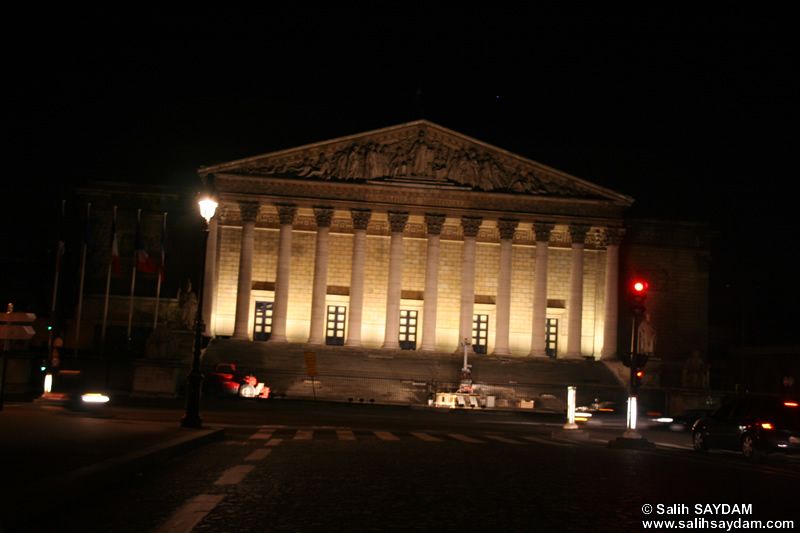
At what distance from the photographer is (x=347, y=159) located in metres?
51.1

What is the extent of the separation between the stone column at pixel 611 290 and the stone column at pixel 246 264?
2173 cm

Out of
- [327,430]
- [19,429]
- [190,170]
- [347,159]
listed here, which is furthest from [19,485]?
[190,170]

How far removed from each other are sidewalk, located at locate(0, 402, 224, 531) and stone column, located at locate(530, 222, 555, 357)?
114 ft

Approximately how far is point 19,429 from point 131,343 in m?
41.7

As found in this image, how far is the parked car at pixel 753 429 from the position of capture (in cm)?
2009

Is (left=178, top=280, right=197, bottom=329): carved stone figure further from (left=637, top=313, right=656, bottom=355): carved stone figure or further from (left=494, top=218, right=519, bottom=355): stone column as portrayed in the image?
(left=637, top=313, right=656, bottom=355): carved stone figure

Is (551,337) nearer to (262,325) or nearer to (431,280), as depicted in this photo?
(431,280)

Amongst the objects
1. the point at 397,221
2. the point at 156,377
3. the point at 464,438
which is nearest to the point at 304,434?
the point at 464,438

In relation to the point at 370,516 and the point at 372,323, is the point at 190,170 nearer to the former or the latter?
the point at 372,323

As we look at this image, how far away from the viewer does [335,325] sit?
53.9 m

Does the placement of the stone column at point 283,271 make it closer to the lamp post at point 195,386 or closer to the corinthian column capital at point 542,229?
the corinthian column capital at point 542,229

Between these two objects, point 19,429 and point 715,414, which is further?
point 715,414

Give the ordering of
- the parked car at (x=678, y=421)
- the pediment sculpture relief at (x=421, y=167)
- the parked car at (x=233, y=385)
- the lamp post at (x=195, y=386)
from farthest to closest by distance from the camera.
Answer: the pediment sculpture relief at (x=421, y=167)
the parked car at (x=233, y=385)
the parked car at (x=678, y=421)
the lamp post at (x=195, y=386)

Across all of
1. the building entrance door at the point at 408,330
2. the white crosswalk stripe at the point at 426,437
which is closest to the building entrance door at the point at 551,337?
the building entrance door at the point at 408,330
